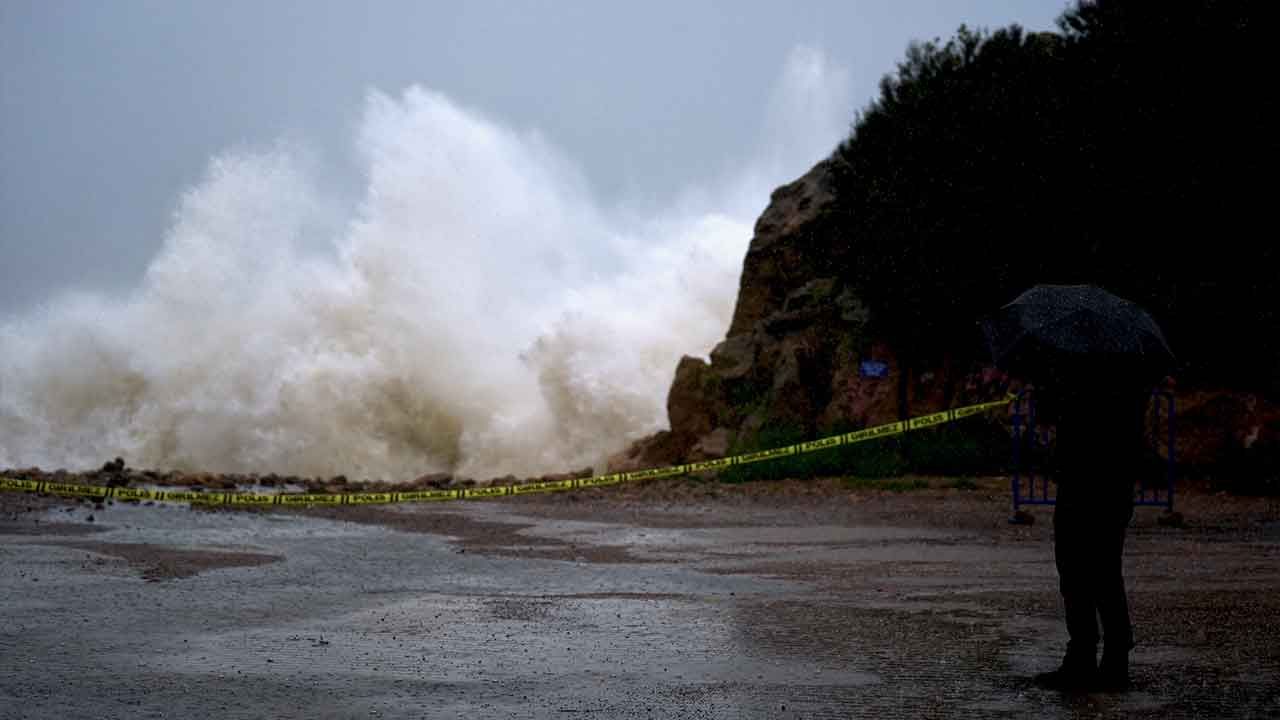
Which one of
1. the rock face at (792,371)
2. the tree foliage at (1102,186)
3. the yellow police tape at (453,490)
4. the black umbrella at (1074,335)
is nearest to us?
the black umbrella at (1074,335)

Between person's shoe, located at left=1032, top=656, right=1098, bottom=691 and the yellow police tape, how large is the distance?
14578 millimetres

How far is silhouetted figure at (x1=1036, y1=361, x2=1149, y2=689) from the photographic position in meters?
6.65

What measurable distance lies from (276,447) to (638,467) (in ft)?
48.0

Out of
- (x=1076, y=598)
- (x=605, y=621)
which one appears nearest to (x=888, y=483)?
(x=605, y=621)

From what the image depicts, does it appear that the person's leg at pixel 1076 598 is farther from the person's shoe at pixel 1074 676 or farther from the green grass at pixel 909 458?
the green grass at pixel 909 458

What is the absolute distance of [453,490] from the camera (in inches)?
958

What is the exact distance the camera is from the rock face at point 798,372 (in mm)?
26812

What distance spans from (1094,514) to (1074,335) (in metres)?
0.82

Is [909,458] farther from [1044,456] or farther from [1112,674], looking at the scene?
[1112,674]

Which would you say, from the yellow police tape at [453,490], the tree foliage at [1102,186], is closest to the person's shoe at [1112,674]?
the yellow police tape at [453,490]

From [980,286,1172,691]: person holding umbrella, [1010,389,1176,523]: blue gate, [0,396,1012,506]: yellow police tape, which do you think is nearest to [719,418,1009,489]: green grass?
[0,396,1012,506]: yellow police tape

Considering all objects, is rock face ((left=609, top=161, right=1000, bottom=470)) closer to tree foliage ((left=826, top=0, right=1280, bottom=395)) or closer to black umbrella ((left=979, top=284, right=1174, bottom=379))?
tree foliage ((left=826, top=0, right=1280, bottom=395))

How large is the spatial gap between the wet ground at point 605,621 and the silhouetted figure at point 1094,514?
0.62 ft

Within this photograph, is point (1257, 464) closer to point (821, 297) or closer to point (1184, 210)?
point (1184, 210)
